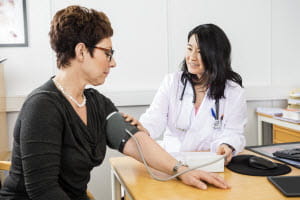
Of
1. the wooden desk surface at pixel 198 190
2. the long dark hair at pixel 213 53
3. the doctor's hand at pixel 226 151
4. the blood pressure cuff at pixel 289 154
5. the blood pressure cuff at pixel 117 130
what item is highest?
the long dark hair at pixel 213 53

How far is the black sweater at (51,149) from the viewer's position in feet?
3.70

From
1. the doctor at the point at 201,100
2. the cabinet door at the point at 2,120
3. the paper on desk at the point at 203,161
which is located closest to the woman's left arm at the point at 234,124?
the doctor at the point at 201,100

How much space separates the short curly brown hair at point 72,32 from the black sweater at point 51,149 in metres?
0.13

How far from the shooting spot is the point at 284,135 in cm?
275

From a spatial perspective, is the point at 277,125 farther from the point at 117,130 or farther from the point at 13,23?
the point at 13,23

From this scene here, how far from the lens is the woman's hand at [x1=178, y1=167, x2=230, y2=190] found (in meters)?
1.17

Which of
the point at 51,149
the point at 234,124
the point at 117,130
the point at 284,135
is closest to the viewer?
the point at 51,149

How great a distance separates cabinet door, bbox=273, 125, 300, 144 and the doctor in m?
0.80

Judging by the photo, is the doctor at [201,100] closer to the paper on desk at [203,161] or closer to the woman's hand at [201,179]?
the paper on desk at [203,161]

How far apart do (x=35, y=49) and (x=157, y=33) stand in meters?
0.94

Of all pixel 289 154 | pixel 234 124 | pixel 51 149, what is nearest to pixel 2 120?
pixel 51 149

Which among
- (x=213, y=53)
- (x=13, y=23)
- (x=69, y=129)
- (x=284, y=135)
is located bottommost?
(x=284, y=135)

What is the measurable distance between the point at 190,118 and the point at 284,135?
44.1 inches

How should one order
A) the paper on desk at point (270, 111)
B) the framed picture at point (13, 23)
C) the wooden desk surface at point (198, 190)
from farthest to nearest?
the paper on desk at point (270, 111), the framed picture at point (13, 23), the wooden desk surface at point (198, 190)
